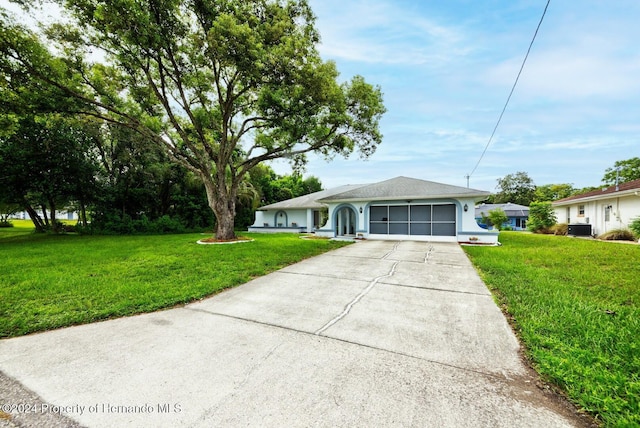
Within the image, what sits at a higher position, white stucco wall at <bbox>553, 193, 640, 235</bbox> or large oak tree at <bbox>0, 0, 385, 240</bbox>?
large oak tree at <bbox>0, 0, 385, 240</bbox>

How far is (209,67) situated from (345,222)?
10.8m

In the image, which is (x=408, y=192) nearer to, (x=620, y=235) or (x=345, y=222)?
(x=345, y=222)

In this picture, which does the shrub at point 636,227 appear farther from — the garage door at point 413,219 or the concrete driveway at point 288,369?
the concrete driveway at point 288,369

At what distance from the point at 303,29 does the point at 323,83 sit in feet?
8.38

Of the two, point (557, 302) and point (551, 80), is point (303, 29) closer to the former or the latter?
point (551, 80)

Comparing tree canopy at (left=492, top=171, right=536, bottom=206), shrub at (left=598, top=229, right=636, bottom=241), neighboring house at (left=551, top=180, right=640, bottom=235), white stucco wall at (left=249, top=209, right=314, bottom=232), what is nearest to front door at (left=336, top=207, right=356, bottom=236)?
white stucco wall at (left=249, top=209, right=314, bottom=232)

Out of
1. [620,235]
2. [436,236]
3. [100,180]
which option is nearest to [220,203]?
[436,236]

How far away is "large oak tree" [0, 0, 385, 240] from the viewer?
847 centimetres

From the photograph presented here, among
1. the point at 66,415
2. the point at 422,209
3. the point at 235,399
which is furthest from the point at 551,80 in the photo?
the point at 66,415

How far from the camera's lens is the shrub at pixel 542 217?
18172 millimetres

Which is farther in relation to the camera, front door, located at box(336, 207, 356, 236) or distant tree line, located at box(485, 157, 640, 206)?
distant tree line, located at box(485, 157, 640, 206)

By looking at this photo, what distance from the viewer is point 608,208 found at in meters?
14.1

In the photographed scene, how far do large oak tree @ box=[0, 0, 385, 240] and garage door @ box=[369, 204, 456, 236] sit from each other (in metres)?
4.14

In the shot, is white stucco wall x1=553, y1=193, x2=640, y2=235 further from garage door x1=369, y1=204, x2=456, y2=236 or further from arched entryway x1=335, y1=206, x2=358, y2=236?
arched entryway x1=335, y1=206, x2=358, y2=236
